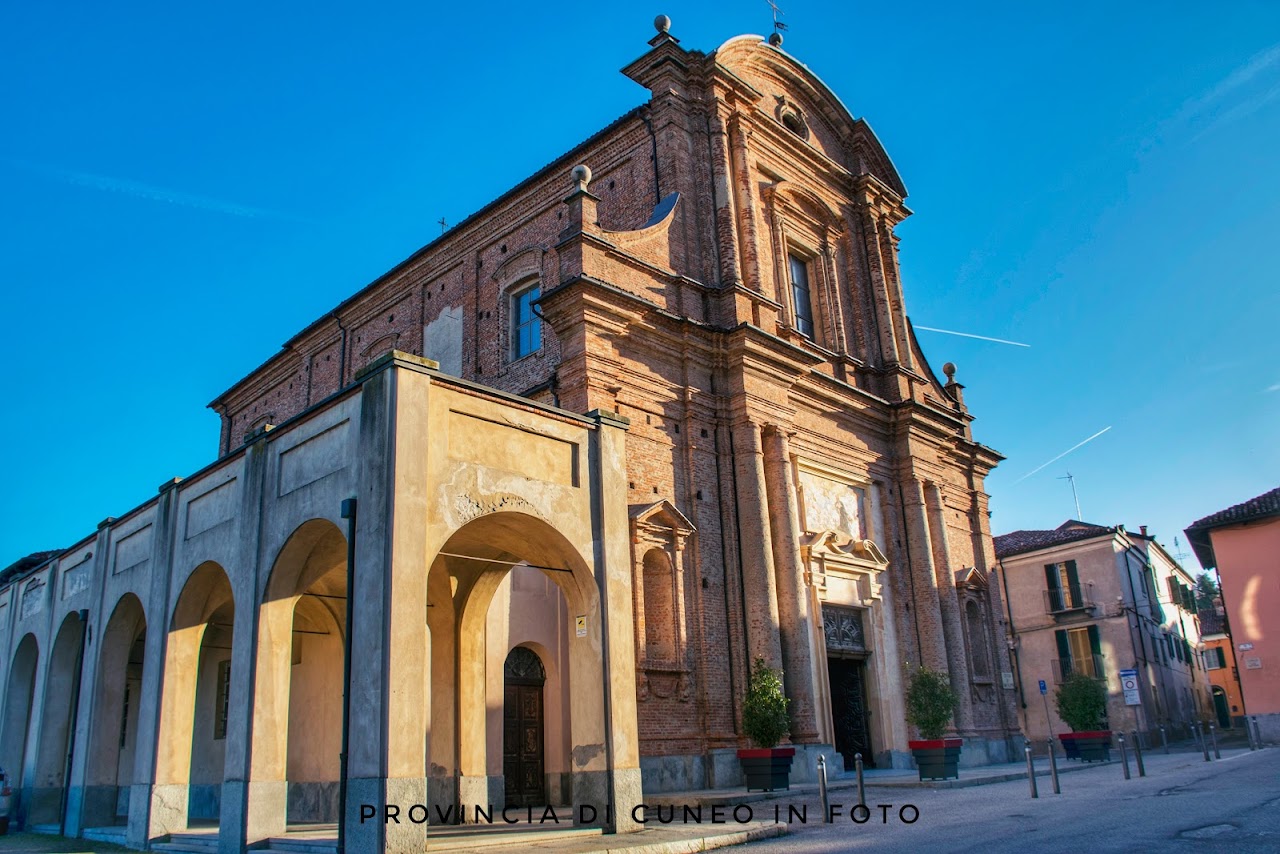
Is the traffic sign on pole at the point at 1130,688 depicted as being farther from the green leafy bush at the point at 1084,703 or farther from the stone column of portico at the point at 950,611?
the stone column of portico at the point at 950,611

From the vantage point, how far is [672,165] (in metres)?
19.6

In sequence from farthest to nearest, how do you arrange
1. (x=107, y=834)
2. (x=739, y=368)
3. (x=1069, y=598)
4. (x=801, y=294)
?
(x=1069, y=598), (x=801, y=294), (x=739, y=368), (x=107, y=834)

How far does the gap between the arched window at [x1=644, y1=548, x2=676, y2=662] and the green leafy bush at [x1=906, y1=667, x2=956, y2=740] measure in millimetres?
4894

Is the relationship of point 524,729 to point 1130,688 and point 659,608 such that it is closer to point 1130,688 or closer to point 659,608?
point 659,608

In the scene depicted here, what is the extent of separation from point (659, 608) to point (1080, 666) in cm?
2345

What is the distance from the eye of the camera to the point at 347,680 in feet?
30.0

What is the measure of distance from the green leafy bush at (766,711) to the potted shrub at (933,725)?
2393mm

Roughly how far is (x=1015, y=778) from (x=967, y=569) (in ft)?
22.9

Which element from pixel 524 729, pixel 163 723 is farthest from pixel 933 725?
pixel 163 723

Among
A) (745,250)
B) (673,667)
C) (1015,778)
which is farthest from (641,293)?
(1015,778)

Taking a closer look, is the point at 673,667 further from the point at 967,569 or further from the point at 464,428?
the point at 967,569

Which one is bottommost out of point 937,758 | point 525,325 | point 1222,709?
point 937,758

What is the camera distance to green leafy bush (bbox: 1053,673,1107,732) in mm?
22922

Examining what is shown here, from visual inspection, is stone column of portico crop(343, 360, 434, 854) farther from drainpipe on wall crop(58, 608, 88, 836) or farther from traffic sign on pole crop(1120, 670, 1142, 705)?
traffic sign on pole crop(1120, 670, 1142, 705)
